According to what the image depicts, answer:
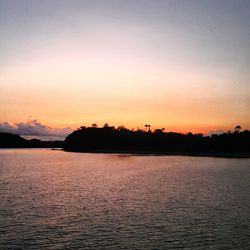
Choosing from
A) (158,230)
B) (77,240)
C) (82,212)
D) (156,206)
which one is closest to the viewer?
(77,240)

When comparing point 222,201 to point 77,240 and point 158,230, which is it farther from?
point 77,240

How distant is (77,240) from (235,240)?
10951 mm

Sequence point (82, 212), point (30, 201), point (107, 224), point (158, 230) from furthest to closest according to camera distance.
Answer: point (30, 201), point (82, 212), point (107, 224), point (158, 230)

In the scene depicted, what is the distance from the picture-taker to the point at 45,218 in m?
33.9

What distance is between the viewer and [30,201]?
44031mm

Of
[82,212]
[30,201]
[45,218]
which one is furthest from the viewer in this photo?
[30,201]

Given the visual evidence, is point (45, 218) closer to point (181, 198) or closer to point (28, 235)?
point (28, 235)

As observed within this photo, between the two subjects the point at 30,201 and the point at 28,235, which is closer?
the point at 28,235

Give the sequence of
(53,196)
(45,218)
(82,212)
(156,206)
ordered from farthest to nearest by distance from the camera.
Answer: (53,196), (156,206), (82,212), (45,218)

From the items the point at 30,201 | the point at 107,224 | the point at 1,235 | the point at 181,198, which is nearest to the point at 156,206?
the point at 181,198

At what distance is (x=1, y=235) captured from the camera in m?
27.5

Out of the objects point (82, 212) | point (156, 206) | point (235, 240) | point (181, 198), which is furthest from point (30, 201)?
point (235, 240)

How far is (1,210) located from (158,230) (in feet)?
53.9

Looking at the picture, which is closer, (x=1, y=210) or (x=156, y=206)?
(x=1, y=210)
